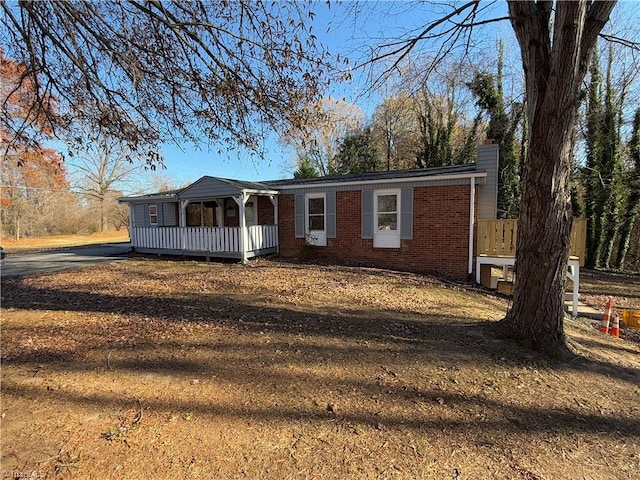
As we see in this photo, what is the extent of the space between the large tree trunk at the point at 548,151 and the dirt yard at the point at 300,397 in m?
0.58

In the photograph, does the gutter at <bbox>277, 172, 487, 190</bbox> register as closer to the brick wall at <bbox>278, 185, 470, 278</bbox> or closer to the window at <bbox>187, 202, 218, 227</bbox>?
the brick wall at <bbox>278, 185, 470, 278</bbox>

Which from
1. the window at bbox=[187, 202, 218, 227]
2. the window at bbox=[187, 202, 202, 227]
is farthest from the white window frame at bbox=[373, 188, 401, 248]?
the window at bbox=[187, 202, 202, 227]

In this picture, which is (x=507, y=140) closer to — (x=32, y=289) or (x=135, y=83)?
(x=135, y=83)

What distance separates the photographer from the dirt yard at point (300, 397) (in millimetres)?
2160

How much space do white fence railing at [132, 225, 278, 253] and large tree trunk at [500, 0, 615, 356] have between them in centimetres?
904

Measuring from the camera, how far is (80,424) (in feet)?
7.97

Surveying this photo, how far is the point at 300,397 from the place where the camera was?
2.85 m

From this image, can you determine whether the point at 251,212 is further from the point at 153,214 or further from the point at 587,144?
the point at 587,144

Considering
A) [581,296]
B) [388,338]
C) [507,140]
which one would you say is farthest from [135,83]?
[507,140]

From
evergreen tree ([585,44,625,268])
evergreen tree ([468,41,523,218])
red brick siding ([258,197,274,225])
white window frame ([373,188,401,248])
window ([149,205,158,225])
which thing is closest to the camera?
white window frame ([373,188,401,248])

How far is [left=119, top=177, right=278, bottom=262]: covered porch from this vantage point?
11648 millimetres

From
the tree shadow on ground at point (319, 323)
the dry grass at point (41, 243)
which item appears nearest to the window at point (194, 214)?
the tree shadow on ground at point (319, 323)

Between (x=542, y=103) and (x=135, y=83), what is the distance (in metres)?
5.10

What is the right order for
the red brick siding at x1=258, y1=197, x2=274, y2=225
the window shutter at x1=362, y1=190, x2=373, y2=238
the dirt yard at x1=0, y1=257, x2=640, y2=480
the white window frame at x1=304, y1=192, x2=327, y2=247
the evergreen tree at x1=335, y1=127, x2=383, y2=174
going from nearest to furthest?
1. the dirt yard at x1=0, y1=257, x2=640, y2=480
2. the window shutter at x1=362, y1=190, x2=373, y2=238
3. the white window frame at x1=304, y1=192, x2=327, y2=247
4. the red brick siding at x1=258, y1=197, x2=274, y2=225
5. the evergreen tree at x1=335, y1=127, x2=383, y2=174
